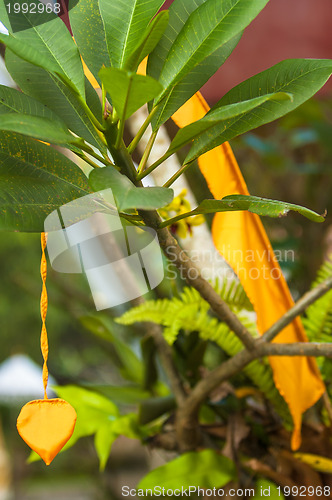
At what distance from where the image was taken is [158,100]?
326 millimetres

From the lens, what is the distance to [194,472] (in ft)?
1.66

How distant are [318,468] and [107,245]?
37 cm

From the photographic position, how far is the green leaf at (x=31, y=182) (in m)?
0.29

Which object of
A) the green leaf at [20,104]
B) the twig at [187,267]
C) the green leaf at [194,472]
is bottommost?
the green leaf at [194,472]

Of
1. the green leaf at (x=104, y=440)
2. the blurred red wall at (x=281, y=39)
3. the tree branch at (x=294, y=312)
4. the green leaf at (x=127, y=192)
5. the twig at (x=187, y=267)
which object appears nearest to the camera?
the green leaf at (x=127, y=192)

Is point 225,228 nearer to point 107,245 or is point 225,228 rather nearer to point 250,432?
point 107,245

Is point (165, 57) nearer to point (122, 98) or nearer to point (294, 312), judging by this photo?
point (122, 98)

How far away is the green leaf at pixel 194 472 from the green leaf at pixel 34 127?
403mm

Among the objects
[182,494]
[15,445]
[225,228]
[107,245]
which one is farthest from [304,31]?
[15,445]

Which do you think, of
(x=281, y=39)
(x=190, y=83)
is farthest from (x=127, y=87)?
(x=281, y=39)

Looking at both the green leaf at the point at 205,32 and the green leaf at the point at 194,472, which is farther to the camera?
the green leaf at the point at 194,472

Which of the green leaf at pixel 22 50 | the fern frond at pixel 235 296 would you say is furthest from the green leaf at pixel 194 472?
the green leaf at pixel 22 50

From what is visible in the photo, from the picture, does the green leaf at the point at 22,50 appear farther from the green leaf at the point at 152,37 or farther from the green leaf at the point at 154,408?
the green leaf at the point at 154,408

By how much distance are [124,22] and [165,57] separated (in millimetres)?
42
